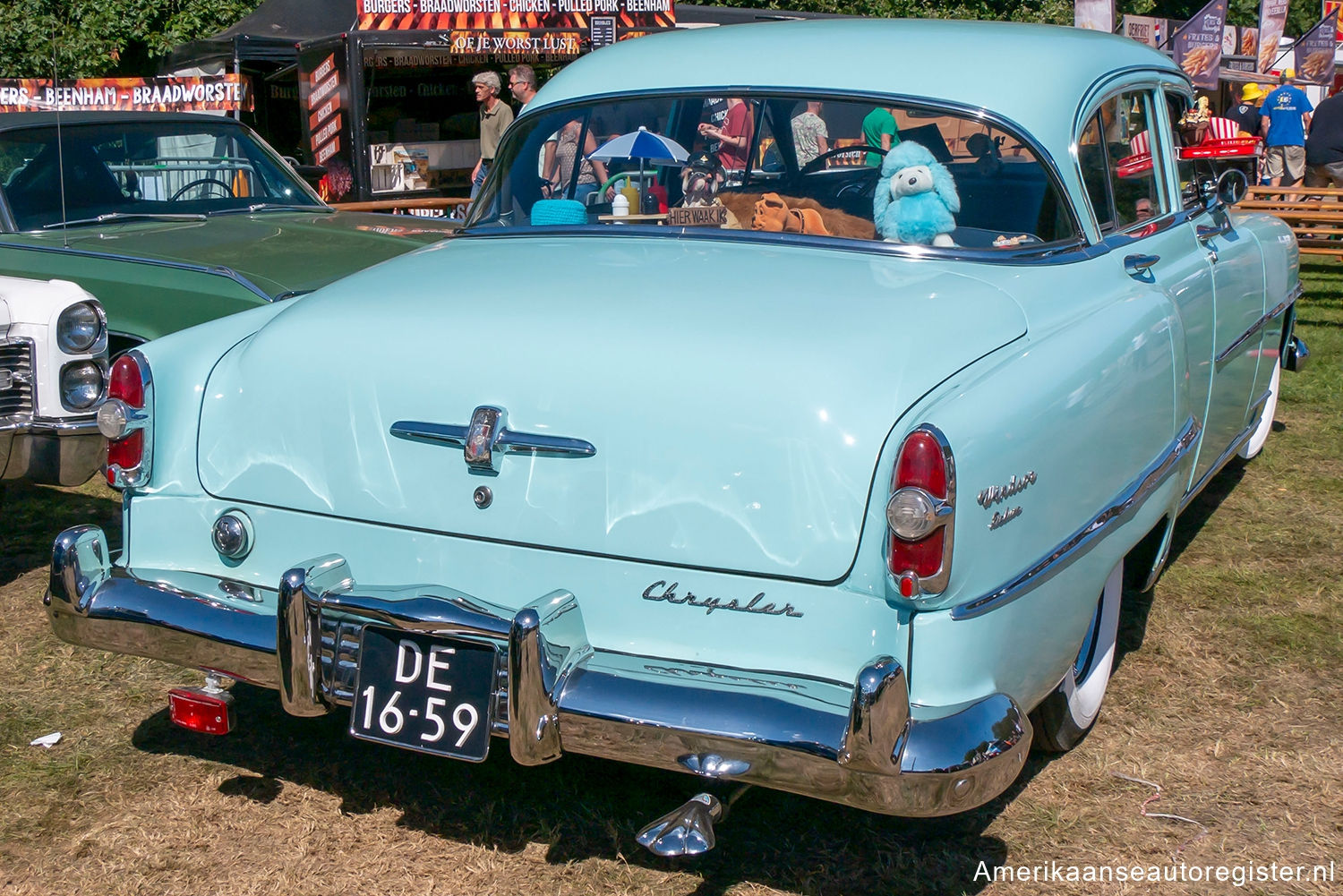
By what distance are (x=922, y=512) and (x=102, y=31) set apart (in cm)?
1743

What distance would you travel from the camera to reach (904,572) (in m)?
2.26

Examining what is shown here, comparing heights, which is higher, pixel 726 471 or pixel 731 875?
pixel 726 471

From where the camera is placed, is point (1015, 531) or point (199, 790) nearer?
point (1015, 531)

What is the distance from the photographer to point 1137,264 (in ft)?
10.9

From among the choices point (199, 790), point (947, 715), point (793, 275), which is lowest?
point (199, 790)

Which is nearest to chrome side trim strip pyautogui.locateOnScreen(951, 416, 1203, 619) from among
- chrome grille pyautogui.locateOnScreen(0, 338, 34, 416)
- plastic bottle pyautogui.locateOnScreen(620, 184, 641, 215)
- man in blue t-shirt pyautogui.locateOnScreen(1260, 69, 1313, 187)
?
plastic bottle pyautogui.locateOnScreen(620, 184, 641, 215)

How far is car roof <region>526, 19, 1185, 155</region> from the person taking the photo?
3301 mm

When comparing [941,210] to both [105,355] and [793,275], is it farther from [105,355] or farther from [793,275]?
[105,355]

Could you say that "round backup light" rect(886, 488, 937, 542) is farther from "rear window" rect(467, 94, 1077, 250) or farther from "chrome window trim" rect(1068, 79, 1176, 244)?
"chrome window trim" rect(1068, 79, 1176, 244)

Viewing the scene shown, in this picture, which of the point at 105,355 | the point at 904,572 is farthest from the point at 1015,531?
the point at 105,355

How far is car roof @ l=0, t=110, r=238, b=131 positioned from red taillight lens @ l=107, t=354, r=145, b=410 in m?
3.27

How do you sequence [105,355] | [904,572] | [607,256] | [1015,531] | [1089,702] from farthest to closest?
[105,355], [1089,702], [607,256], [1015,531], [904,572]

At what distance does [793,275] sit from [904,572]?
32.9 inches

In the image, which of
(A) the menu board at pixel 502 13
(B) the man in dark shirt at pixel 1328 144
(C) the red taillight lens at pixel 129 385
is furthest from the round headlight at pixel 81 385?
(B) the man in dark shirt at pixel 1328 144
